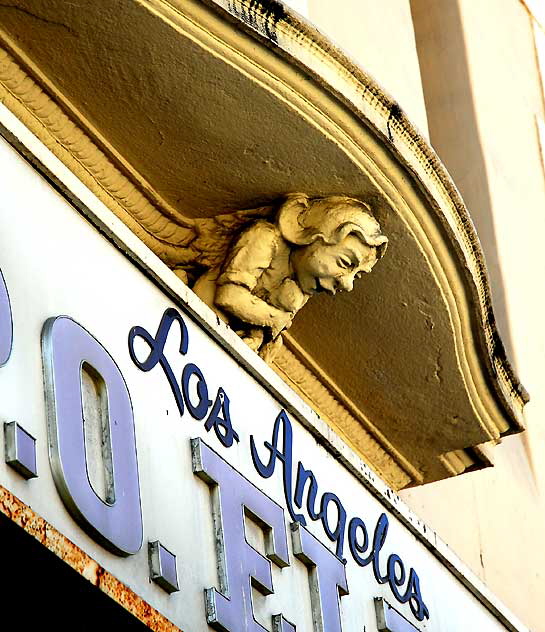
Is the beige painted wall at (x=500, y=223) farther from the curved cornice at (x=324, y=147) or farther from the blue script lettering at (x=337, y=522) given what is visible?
the blue script lettering at (x=337, y=522)

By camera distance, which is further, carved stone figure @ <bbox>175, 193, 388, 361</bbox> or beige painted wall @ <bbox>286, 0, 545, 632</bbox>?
beige painted wall @ <bbox>286, 0, 545, 632</bbox>

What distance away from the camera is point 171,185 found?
644 centimetres

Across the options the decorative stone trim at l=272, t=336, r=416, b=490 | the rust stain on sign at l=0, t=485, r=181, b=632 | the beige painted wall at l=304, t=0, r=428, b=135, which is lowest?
the rust stain on sign at l=0, t=485, r=181, b=632

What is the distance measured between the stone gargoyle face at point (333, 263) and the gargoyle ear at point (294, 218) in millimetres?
50

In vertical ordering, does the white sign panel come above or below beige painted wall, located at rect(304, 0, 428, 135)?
below

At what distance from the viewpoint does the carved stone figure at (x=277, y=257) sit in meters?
6.40

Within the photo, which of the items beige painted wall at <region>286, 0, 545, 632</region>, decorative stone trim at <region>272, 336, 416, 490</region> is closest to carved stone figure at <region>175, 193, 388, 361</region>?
decorative stone trim at <region>272, 336, 416, 490</region>

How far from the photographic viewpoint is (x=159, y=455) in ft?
15.5

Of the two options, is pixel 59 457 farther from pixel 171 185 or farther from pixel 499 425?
pixel 499 425

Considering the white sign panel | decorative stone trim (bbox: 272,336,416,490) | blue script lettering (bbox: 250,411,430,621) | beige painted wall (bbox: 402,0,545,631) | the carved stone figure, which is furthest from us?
beige painted wall (bbox: 402,0,545,631)

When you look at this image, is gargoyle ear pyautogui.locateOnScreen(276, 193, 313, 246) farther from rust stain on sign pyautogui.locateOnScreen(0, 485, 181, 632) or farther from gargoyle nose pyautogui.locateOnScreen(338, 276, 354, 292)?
rust stain on sign pyautogui.locateOnScreen(0, 485, 181, 632)

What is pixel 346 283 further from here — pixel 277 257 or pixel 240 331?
pixel 240 331

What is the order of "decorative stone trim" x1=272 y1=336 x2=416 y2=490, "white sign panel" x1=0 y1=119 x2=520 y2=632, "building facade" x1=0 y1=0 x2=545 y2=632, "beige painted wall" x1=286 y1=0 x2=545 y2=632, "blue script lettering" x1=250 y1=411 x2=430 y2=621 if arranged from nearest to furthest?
"white sign panel" x1=0 y1=119 x2=520 y2=632 < "building facade" x1=0 y1=0 x2=545 y2=632 < "blue script lettering" x1=250 y1=411 x2=430 y2=621 < "decorative stone trim" x1=272 y1=336 x2=416 y2=490 < "beige painted wall" x1=286 y1=0 x2=545 y2=632

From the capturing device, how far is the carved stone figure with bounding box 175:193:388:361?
6.40 m
